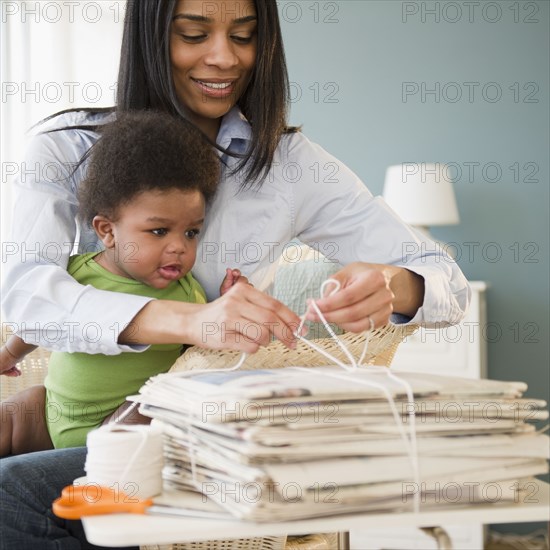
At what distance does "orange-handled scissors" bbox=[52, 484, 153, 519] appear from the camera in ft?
2.93

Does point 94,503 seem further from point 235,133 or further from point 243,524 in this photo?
point 235,133

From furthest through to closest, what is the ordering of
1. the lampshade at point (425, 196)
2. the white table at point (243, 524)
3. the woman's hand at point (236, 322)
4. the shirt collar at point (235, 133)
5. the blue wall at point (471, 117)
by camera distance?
the blue wall at point (471, 117)
the lampshade at point (425, 196)
the shirt collar at point (235, 133)
the woman's hand at point (236, 322)
the white table at point (243, 524)

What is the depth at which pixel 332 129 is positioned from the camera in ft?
13.3

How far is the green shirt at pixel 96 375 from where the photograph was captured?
4.73ft

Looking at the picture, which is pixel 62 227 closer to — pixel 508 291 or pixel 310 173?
pixel 310 173

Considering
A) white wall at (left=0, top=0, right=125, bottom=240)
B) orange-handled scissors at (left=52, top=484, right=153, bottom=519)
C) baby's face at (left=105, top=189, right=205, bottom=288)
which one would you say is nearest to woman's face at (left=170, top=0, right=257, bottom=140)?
baby's face at (left=105, top=189, right=205, bottom=288)

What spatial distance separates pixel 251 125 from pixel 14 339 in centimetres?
62

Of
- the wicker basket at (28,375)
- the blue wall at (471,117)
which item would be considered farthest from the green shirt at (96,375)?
the blue wall at (471,117)

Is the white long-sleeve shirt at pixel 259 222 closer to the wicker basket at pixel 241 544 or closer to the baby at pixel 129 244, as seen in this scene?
the baby at pixel 129 244

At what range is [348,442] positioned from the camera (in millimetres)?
891

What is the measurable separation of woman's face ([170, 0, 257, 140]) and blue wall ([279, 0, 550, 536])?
2414 mm

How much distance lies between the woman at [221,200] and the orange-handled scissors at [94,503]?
282 mm

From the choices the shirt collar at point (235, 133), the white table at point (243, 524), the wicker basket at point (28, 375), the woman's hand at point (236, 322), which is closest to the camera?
the white table at point (243, 524)

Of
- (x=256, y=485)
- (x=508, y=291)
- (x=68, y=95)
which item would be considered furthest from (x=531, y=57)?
(x=256, y=485)
